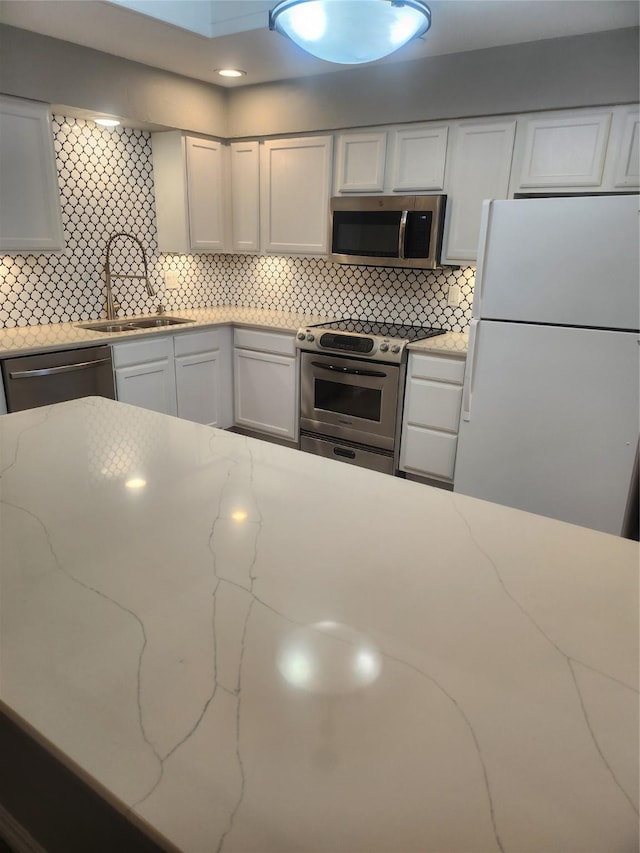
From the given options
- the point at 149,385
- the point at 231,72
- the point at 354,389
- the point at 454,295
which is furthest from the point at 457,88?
the point at 149,385

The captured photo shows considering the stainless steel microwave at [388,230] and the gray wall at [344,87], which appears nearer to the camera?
the gray wall at [344,87]

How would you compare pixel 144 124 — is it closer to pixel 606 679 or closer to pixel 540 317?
pixel 540 317

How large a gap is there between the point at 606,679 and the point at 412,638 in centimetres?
26

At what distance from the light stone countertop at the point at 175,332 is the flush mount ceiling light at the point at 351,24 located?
69.3 inches

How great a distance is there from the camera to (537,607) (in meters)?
0.90

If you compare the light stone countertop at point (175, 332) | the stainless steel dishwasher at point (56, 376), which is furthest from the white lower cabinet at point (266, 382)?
the stainless steel dishwasher at point (56, 376)

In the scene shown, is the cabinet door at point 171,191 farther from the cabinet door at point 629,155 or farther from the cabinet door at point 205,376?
the cabinet door at point 629,155

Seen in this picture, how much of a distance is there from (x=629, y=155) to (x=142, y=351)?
282cm

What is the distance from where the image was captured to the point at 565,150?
2.86 metres

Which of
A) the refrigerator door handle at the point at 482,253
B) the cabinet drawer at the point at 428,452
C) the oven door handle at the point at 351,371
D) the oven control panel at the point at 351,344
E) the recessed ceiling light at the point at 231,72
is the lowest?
the cabinet drawer at the point at 428,452

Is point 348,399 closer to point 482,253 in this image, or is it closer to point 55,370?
point 482,253

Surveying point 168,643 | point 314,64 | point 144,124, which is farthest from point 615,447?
point 144,124

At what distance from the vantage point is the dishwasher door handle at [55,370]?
9.29 ft

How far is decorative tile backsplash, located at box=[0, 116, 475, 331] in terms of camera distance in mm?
3455
